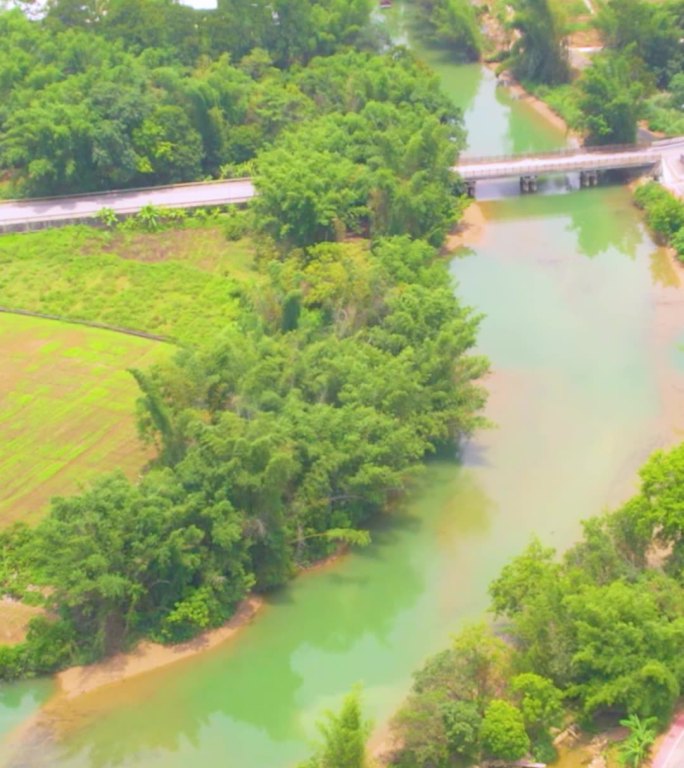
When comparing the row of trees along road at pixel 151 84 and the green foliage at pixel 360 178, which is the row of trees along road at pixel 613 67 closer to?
the green foliage at pixel 360 178

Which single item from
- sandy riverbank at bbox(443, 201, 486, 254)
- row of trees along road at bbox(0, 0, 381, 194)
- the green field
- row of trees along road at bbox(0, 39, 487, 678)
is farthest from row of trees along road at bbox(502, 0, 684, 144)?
the green field

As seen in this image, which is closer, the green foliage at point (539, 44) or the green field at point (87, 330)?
the green field at point (87, 330)

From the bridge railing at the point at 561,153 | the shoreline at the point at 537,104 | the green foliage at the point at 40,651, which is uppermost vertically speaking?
the shoreline at the point at 537,104

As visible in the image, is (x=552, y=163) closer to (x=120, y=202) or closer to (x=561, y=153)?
(x=561, y=153)

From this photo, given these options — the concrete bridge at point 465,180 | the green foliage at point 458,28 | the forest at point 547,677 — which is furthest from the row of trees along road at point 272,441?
the green foliage at point 458,28

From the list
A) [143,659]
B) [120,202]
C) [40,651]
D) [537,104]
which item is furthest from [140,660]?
[537,104]

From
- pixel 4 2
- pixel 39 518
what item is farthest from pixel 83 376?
pixel 4 2

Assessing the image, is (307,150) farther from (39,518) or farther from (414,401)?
(39,518)

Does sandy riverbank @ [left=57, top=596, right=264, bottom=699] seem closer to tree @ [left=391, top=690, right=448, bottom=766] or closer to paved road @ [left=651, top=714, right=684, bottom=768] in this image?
tree @ [left=391, top=690, right=448, bottom=766]
